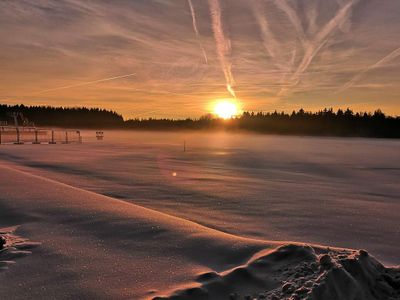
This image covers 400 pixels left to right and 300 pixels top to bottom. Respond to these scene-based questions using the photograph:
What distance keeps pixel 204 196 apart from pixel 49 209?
3934 millimetres

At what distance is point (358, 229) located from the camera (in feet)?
19.0

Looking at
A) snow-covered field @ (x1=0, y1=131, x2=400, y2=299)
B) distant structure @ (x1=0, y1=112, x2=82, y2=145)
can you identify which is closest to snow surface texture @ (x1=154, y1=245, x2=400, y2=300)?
snow-covered field @ (x1=0, y1=131, x2=400, y2=299)

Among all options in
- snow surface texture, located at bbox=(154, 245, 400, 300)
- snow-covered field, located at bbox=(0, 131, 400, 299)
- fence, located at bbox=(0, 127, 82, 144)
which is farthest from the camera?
fence, located at bbox=(0, 127, 82, 144)

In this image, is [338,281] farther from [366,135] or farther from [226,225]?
[366,135]

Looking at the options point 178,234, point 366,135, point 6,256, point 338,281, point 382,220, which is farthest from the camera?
point 366,135

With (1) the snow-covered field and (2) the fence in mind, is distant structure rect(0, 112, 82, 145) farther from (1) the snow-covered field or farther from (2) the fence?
(1) the snow-covered field

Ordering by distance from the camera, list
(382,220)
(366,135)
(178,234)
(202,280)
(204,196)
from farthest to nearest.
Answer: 1. (366,135)
2. (204,196)
3. (382,220)
4. (178,234)
5. (202,280)

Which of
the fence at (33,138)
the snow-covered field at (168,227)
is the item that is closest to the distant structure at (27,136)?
the fence at (33,138)

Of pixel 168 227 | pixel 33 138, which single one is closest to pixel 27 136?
pixel 33 138

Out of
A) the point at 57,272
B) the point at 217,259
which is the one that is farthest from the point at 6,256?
the point at 217,259

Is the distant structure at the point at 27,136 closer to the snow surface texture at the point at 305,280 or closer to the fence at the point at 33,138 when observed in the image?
the fence at the point at 33,138

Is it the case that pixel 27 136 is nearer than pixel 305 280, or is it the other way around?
pixel 305 280

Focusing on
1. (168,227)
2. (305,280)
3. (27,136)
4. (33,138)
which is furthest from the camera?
(27,136)

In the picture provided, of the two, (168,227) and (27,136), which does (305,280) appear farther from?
(27,136)
